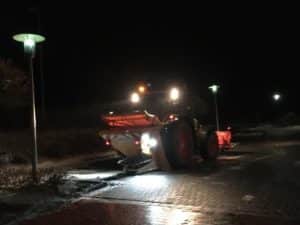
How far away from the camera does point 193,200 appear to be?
32.9 ft

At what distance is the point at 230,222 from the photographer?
824cm

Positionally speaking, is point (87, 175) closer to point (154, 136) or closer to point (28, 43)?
point (154, 136)

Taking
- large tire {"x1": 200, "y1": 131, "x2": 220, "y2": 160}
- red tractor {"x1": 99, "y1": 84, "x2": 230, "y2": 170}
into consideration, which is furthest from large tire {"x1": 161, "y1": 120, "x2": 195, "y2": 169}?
large tire {"x1": 200, "y1": 131, "x2": 220, "y2": 160}

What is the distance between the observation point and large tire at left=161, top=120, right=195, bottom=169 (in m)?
15.5

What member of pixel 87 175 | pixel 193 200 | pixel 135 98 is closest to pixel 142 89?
pixel 135 98

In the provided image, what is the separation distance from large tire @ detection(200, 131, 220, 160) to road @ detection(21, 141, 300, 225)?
10.9 feet

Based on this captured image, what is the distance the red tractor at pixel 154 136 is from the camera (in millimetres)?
15203

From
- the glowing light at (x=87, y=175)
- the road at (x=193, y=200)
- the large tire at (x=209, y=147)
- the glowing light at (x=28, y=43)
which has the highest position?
the glowing light at (x=28, y=43)

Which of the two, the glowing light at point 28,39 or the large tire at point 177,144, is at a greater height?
the glowing light at point 28,39

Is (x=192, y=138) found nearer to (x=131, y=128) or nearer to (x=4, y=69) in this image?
(x=131, y=128)

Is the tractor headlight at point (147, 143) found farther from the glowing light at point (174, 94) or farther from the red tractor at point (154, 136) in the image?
the glowing light at point (174, 94)

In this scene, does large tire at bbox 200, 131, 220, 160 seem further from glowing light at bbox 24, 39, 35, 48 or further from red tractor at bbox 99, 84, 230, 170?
glowing light at bbox 24, 39, 35, 48

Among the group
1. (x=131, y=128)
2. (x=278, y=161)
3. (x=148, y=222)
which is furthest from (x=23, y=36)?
(x=278, y=161)

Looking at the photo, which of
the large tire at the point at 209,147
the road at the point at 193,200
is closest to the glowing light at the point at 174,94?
the large tire at the point at 209,147
